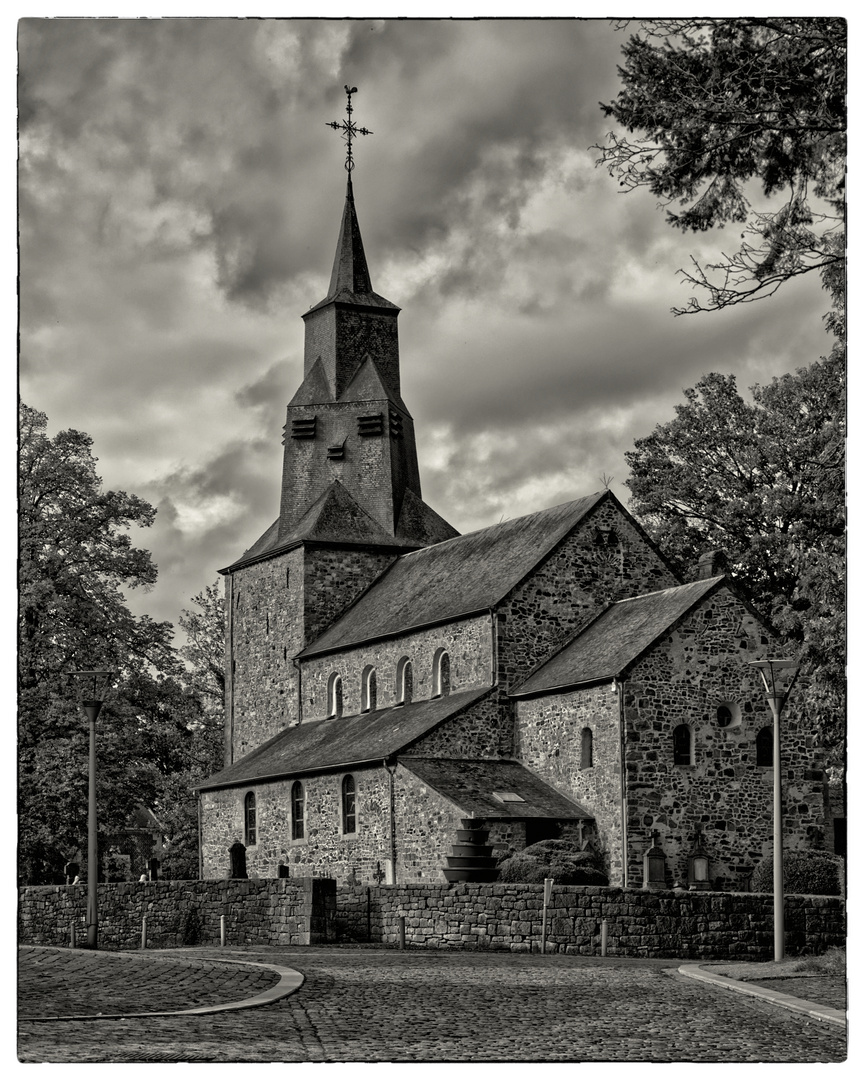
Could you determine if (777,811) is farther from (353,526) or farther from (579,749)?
(353,526)

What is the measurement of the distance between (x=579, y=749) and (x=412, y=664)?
6894 millimetres

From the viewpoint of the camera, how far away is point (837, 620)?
20.3 metres

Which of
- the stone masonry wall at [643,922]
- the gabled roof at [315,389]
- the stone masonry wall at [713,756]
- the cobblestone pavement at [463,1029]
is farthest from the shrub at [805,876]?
the gabled roof at [315,389]

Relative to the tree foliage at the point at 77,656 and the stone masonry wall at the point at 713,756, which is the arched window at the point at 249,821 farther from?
the stone masonry wall at the point at 713,756

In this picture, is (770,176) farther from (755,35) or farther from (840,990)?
(840,990)

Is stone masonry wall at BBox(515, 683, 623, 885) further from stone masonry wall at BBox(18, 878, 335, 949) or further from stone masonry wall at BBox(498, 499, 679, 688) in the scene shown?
stone masonry wall at BBox(18, 878, 335, 949)

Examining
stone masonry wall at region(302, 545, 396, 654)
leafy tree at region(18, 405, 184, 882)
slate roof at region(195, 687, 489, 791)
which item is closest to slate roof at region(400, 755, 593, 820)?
slate roof at region(195, 687, 489, 791)

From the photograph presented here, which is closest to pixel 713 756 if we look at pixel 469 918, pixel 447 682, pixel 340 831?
pixel 447 682

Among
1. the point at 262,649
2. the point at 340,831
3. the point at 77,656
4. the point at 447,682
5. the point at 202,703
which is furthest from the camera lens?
the point at 262,649

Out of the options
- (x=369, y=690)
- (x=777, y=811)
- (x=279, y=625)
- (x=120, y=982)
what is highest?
(x=279, y=625)

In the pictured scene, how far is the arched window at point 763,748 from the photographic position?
3509 cm

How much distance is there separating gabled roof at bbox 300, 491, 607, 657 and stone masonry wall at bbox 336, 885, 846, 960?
1364cm

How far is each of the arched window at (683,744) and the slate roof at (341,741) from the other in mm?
5043

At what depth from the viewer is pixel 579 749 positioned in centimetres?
3531
